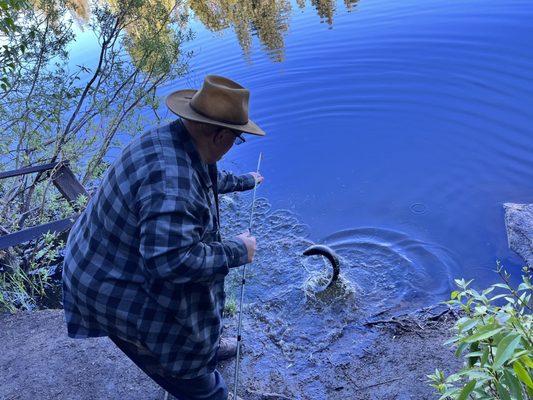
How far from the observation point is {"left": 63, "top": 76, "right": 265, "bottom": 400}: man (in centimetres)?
213

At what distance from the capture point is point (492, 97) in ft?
27.5

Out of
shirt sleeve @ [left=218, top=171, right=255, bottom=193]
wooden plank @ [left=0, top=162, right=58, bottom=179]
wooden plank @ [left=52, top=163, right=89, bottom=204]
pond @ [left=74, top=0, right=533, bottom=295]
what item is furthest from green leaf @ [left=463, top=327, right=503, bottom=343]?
wooden plank @ [left=52, top=163, right=89, bottom=204]

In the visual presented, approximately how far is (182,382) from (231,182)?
4.13 ft

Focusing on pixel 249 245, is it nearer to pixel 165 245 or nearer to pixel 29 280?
pixel 165 245

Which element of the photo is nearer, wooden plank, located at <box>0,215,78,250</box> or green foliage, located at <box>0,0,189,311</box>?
wooden plank, located at <box>0,215,78,250</box>

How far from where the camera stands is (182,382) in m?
2.84

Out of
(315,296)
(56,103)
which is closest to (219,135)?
(315,296)

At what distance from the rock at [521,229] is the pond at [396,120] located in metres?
0.12

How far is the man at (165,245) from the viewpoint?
7.00 ft

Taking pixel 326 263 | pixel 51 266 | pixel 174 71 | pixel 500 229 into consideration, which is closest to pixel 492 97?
pixel 500 229

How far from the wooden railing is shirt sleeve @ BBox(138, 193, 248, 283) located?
10.4ft

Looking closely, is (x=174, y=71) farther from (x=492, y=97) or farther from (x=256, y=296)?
(x=492, y=97)

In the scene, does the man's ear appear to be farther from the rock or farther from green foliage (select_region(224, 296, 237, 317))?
the rock

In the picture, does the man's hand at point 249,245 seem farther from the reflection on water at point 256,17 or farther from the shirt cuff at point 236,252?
the reflection on water at point 256,17
